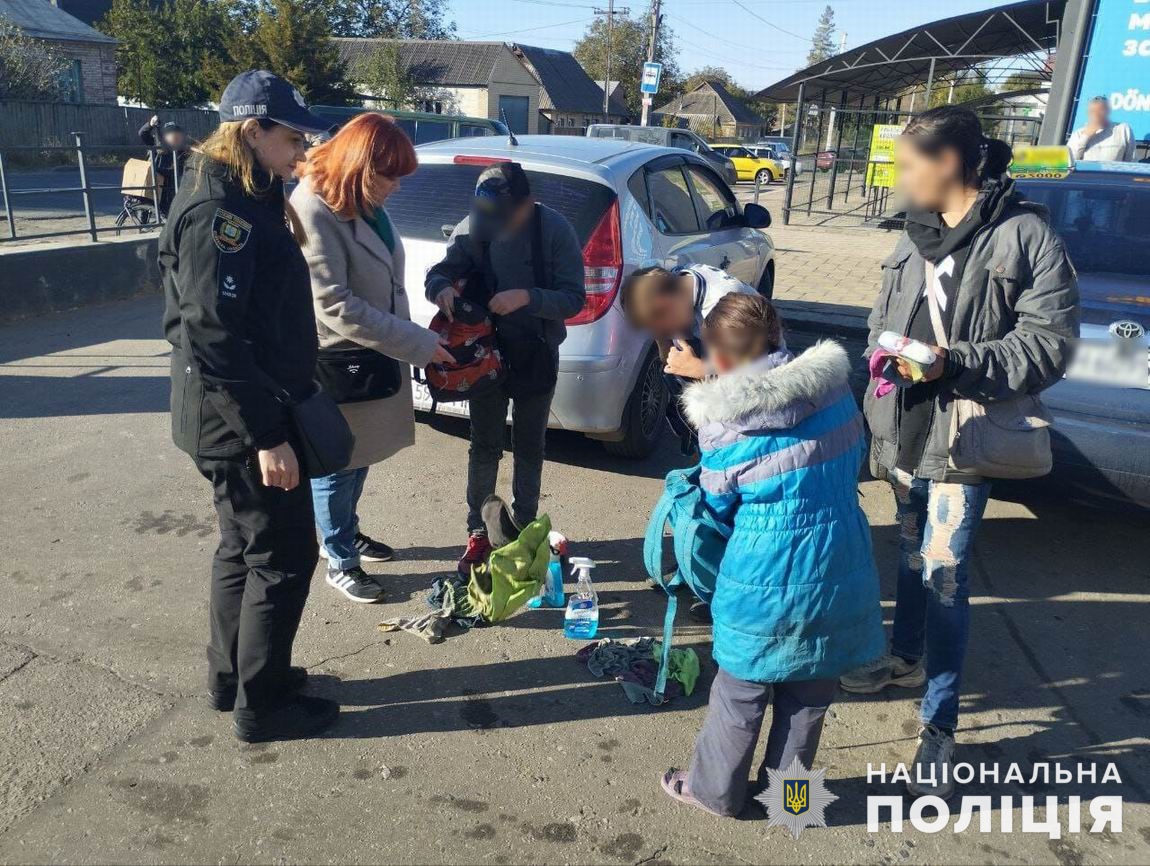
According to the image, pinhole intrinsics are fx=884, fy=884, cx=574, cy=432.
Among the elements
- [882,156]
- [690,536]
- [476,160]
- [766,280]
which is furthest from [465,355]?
[882,156]

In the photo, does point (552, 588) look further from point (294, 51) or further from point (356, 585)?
point (294, 51)

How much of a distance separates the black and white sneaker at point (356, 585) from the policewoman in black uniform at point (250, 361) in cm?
85

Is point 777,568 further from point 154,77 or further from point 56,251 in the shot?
point 154,77

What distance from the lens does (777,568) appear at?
2.28 metres

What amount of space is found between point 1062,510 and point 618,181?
9.91 ft

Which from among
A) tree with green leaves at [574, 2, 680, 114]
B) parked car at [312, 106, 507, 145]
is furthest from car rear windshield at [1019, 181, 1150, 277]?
tree with green leaves at [574, 2, 680, 114]

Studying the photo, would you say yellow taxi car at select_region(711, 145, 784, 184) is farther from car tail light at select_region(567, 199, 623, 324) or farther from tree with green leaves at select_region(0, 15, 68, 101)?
car tail light at select_region(567, 199, 623, 324)

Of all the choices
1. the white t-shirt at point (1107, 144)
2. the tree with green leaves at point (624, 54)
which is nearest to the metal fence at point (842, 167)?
the white t-shirt at point (1107, 144)

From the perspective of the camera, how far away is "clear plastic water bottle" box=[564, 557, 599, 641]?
138 inches

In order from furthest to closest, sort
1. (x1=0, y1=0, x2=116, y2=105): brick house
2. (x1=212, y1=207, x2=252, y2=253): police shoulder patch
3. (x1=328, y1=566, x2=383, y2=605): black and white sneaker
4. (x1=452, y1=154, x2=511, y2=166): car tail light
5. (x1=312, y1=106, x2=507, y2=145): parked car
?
(x1=0, y1=0, x2=116, y2=105): brick house
(x1=312, y1=106, x2=507, y2=145): parked car
(x1=452, y1=154, x2=511, y2=166): car tail light
(x1=328, y1=566, x2=383, y2=605): black and white sneaker
(x1=212, y1=207, x2=252, y2=253): police shoulder patch

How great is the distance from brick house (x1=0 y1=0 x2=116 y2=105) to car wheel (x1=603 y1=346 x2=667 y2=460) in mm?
35329

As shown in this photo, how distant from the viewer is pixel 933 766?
8.96 ft

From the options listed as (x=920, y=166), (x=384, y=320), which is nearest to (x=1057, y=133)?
(x=920, y=166)

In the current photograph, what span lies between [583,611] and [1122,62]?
360 inches
